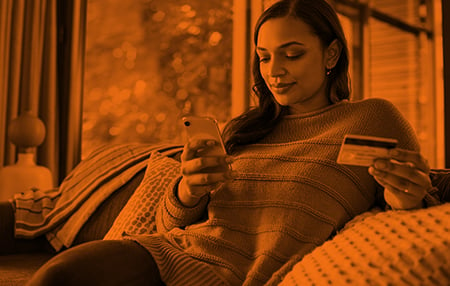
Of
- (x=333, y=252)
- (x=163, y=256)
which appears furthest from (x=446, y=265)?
(x=163, y=256)

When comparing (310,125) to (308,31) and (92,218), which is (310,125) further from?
(92,218)

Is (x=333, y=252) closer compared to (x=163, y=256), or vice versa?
(x=333, y=252)

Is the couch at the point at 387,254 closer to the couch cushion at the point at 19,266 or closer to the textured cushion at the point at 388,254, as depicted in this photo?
the textured cushion at the point at 388,254

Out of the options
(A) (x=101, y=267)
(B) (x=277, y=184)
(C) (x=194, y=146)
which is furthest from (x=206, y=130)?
(A) (x=101, y=267)

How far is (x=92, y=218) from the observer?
1725mm

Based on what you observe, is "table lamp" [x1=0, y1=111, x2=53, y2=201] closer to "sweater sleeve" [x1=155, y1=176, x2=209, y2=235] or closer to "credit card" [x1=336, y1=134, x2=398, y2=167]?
"sweater sleeve" [x1=155, y1=176, x2=209, y2=235]

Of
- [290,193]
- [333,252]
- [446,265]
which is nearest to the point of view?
[446,265]

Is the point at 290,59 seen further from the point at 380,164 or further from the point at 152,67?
the point at 152,67

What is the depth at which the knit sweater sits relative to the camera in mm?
983

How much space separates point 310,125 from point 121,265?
21.8 inches

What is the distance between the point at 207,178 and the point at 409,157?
0.39 meters

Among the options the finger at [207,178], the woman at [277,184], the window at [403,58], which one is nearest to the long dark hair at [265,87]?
the woman at [277,184]

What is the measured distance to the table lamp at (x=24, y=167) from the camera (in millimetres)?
2303

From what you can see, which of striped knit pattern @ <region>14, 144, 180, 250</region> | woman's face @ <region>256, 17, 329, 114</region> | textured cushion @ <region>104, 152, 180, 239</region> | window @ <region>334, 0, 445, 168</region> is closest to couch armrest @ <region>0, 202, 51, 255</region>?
striped knit pattern @ <region>14, 144, 180, 250</region>
